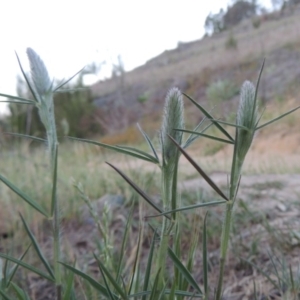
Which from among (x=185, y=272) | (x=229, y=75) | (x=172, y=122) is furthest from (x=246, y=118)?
(x=229, y=75)

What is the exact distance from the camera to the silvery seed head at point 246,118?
1.66 feet

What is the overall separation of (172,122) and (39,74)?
0.19m

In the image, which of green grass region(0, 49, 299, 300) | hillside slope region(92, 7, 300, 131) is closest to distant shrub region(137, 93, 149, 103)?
hillside slope region(92, 7, 300, 131)

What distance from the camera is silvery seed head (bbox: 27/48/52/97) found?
0.60 m

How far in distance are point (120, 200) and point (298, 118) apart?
706cm

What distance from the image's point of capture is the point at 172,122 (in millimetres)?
511

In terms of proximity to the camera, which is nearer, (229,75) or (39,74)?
(39,74)

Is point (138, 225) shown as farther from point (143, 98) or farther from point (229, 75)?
point (143, 98)

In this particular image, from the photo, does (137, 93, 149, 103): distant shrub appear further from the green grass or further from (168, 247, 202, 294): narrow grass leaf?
(168, 247, 202, 294): narrow grass leaf

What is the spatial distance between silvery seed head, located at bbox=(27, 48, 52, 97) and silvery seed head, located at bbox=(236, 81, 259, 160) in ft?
0.75

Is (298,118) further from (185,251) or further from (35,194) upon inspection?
(185,251)

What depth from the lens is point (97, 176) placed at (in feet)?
11.5

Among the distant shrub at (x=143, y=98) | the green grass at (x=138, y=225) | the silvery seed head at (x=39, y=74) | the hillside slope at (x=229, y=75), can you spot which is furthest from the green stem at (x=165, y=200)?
the distant shrub at (x=143, y=98)

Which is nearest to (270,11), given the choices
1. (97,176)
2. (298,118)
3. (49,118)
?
(298,118)
